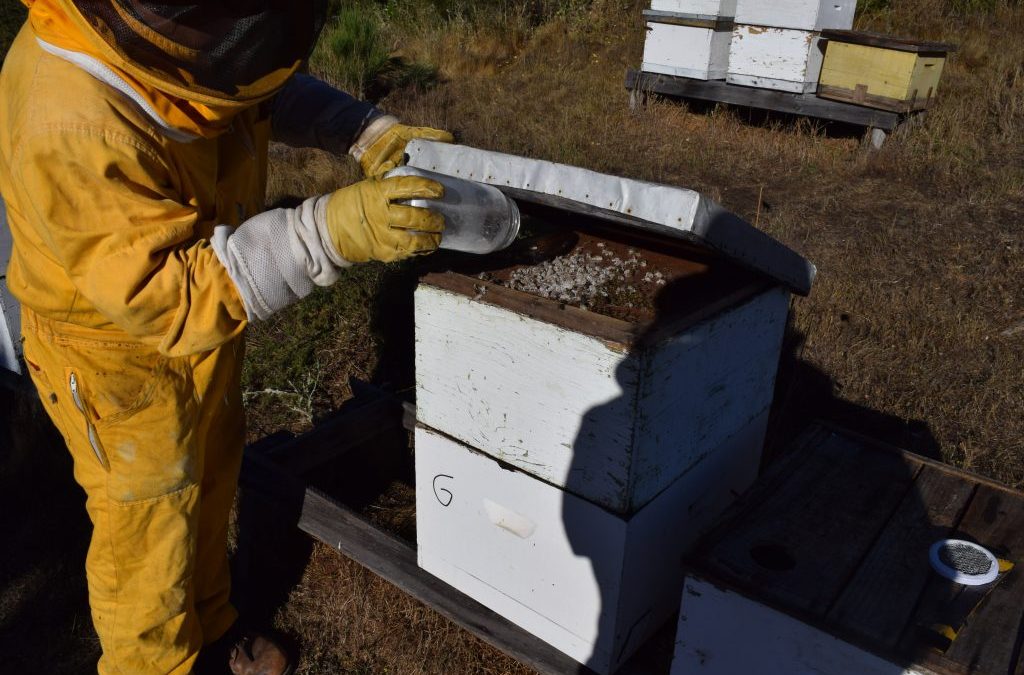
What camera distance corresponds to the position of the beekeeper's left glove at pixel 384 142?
2.01 m

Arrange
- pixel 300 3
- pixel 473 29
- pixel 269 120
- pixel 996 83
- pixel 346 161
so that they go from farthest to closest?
pixel 473 29 < pixel 996 83 < pixel 346 161 < pixel 269 120 < pixel 300 3

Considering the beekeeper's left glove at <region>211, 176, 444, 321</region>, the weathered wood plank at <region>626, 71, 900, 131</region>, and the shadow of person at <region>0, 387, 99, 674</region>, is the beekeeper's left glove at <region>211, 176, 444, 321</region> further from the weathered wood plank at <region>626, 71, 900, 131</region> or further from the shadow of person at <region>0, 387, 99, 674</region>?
the weathered wood plank at <region>626, 71, 900, 131</region>

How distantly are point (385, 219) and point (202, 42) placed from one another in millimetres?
443

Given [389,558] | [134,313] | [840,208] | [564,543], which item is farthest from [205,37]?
[840,208]

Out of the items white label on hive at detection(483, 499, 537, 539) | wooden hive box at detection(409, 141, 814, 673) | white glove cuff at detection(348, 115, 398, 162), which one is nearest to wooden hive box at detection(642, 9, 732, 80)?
white glove cuff at detection(348, 115, 398, 162)

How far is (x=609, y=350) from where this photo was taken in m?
1.38

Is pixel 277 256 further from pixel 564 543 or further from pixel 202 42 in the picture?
pixel 564 543

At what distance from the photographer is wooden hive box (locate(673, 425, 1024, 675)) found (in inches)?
50.2

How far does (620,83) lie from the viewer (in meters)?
7.28

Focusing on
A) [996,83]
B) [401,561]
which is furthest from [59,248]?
[996,83]

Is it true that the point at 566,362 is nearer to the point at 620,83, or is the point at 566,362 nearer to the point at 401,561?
the point at 401,561

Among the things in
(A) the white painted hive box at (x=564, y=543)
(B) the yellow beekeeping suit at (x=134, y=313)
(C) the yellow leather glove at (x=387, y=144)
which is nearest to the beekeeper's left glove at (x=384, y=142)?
(C) the yellow leather glove at (x=387, y=144)

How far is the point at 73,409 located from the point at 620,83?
6.45 metres

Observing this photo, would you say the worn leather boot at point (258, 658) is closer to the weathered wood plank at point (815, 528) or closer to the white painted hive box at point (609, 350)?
the white painted hive box at point (609, 350)
